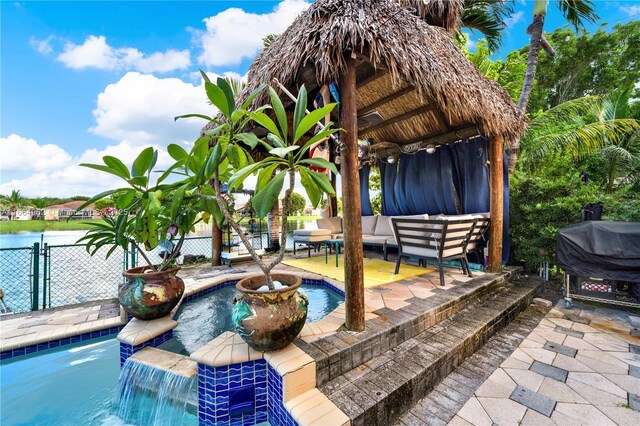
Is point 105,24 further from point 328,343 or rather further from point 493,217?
point 493,217

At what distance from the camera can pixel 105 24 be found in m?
4.71

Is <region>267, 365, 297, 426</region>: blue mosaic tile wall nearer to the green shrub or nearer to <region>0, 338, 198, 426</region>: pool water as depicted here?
<region>0, 338, 198, 426</region>: pool water

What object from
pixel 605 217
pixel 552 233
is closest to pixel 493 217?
pixel 552 233

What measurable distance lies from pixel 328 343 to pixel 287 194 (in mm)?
1161

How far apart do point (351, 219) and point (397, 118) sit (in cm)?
344

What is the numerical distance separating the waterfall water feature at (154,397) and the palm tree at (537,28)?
20.8 ft

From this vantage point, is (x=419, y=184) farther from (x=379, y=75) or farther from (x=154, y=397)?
(x=154, y=397)

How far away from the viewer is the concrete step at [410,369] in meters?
1.51

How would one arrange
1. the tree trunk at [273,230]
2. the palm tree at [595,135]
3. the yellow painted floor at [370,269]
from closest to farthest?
the yellow painted floor at [370,269] < the palm tree at [595,135] < the tree trunk at [273,230]

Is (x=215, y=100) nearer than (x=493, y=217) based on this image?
Yes

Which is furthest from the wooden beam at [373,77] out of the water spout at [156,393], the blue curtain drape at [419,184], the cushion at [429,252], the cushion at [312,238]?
the water spout at [156,393]

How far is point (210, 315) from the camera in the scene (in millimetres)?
3023

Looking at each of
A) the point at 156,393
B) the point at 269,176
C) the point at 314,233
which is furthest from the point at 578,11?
the point at 156,393

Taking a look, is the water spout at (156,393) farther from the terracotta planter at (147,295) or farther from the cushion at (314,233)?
the cushion at (314,233)
